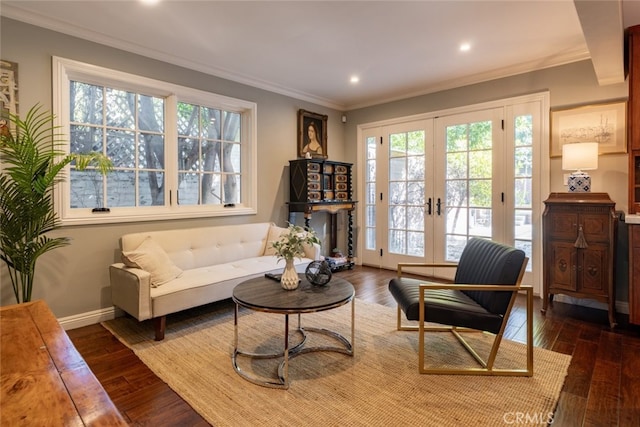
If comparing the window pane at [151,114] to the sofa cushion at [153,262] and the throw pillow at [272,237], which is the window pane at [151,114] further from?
the throw pillow at [272,237]

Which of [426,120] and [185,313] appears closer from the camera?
[185,313]

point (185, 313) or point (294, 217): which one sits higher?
point (294, 217)

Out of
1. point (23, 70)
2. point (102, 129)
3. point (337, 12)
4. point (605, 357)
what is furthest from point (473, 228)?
point (23, 70)

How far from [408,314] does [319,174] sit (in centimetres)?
284

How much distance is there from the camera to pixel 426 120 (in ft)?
15.6

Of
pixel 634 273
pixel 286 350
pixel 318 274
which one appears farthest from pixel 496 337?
pixel 634 273

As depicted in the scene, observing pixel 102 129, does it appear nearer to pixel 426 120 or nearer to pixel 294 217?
pixel 294 217

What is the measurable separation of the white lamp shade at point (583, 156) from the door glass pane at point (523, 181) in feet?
2.27

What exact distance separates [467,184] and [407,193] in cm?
87

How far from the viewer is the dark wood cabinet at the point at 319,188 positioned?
4645 mm

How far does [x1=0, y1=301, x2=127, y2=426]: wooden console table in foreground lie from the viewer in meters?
0.83

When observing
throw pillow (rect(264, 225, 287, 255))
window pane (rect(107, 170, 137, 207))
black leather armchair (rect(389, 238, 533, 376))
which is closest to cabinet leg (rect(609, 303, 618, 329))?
black leather armchair (rect(389, 238, 533, 376))

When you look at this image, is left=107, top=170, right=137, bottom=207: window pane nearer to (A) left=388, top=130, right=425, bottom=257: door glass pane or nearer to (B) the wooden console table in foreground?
(B) the wooden console table in foreground

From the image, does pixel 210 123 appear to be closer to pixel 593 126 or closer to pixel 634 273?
pixel 593 126
